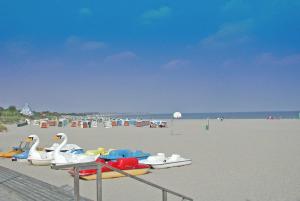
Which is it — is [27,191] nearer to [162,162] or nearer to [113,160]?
[113,160]

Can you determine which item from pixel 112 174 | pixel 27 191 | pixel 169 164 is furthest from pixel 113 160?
pixel 27 191

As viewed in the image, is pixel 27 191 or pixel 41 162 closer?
pixel 27 191

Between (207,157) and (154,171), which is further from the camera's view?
(207,157)

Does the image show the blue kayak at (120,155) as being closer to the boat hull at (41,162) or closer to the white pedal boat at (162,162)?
the white pedal boat at (162,162)

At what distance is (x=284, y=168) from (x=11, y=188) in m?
10.1

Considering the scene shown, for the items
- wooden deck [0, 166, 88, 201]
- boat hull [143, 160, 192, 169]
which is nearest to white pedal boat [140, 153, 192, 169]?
boat hull [143, 160, 192, 169]

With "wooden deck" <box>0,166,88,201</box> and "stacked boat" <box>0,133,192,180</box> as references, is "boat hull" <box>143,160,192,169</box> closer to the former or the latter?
"stacked boat" <box>0,133,192,180</box>

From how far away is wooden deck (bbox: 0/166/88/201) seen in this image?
27.1ft

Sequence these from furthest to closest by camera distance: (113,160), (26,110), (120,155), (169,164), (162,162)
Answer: (26,110) < (120,155) < (113,160) < (169,164) < (162,162)

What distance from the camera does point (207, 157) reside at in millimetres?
18016

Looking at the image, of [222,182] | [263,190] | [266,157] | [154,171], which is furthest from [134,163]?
[266,157]

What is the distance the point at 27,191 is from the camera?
8.87m

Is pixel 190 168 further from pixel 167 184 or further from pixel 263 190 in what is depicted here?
pixel 263 190

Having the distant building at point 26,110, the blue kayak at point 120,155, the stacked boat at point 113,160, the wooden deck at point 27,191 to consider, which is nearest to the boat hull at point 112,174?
the stacked boat at point 113,160
